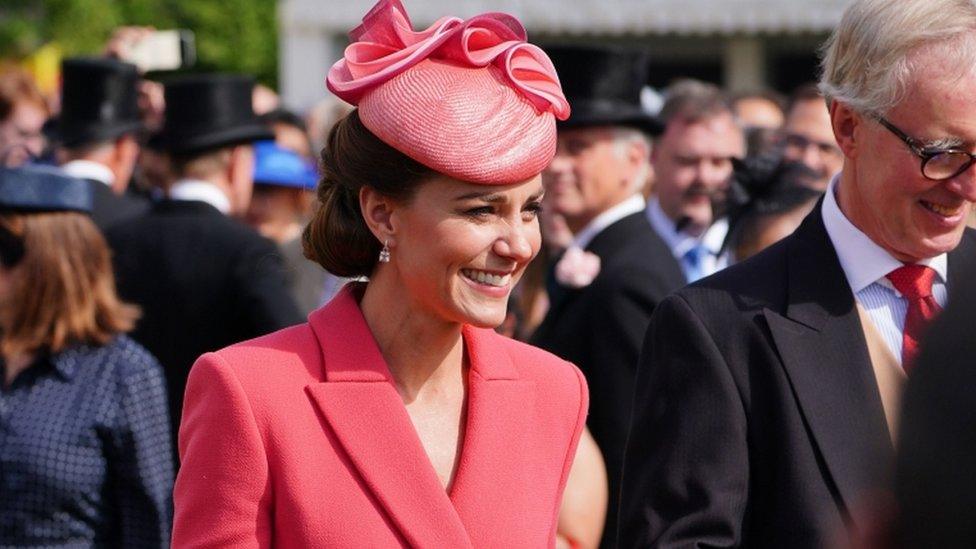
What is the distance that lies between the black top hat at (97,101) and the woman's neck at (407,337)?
5.44 metres

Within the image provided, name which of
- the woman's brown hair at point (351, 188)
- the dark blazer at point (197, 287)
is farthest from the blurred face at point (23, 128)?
the woman's brown hair at point (351, 188)

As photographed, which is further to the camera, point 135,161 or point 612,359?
point 135,161

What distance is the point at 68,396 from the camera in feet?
16.1

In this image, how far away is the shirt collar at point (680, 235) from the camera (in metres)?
7.20

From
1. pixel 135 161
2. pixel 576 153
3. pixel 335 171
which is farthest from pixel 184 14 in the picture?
pixel 335 171

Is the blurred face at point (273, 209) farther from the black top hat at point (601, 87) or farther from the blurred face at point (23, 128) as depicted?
the black top hat at point (601, 87)

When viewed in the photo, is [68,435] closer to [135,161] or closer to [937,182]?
[937,182]

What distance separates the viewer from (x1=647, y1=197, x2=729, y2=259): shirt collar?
720 centimetres

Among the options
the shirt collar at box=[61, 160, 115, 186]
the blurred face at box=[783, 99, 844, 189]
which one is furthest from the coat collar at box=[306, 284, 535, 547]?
the shirt collar at box=[61, 160, 115, 186]

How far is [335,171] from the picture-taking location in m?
3.37

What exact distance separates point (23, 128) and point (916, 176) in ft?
26.2

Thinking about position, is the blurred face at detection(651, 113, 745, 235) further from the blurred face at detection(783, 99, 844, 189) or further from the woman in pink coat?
the woman in pink coat

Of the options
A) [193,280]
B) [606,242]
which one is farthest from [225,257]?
[606,242]

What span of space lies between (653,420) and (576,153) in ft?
9.17
